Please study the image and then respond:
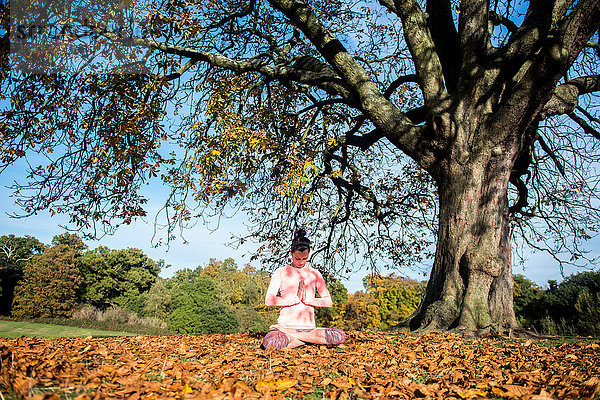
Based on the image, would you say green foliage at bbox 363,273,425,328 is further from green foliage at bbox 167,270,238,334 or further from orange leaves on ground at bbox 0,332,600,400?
orange leaves on ground at bbox 0,332,600,400

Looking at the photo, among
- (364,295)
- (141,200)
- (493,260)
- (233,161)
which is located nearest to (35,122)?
(141,200)

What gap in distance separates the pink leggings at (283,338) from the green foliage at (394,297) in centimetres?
2220

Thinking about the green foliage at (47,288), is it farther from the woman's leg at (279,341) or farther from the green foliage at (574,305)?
the green foliage at (574,305)

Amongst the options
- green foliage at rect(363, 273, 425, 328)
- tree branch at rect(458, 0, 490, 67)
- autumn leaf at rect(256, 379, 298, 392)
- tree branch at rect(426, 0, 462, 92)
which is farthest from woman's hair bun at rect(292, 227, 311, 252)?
green foliage at rect(363, 273, 425, 328)

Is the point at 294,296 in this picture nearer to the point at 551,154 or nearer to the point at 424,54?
the point at 424,54

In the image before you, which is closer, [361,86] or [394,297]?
[361,86]

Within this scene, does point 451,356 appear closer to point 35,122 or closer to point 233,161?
point 233,161

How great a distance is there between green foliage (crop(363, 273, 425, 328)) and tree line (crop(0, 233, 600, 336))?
7cm

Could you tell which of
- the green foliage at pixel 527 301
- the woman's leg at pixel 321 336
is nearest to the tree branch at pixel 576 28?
the woman's leg at pixel 321 336

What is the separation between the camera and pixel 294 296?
4648 millimetres

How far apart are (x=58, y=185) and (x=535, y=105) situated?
365 inches

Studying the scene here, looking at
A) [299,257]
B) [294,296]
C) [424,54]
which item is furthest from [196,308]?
[424,54]

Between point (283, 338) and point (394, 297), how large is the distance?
943 inches

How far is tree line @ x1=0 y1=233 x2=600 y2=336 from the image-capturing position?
16.3 metres
